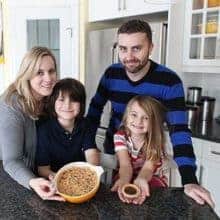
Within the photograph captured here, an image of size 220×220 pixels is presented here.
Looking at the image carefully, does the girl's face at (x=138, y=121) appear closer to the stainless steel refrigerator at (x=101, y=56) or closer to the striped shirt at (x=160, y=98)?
the striped shirt at (x=160, y=98)

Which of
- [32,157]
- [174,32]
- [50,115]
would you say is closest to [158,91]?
[50,115]

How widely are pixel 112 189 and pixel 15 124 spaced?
440 mm

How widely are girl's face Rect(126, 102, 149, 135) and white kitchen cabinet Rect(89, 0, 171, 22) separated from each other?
126 centimetres

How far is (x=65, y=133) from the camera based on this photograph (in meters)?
1.33

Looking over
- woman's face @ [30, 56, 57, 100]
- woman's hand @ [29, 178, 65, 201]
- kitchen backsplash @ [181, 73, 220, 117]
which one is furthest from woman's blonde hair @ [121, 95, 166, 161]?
kitchen backsplash @ [181, 73, 220, 117]

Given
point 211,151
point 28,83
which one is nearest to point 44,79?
point 28,83

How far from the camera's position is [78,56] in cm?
313

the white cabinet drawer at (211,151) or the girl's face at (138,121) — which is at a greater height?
the girl's face at (138,121)

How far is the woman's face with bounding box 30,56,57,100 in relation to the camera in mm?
1313

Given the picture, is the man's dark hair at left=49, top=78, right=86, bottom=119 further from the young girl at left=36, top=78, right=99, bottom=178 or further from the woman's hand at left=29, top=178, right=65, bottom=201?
the woman's hand at left=29, top=178, right=65, bottom=201

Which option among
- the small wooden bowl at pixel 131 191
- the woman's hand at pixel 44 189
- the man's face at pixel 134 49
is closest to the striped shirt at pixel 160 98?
the man's face at pixel 134 49

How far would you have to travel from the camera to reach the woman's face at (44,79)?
1.31 m

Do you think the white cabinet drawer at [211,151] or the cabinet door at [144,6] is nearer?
the white cabinet drawer at [211,151]

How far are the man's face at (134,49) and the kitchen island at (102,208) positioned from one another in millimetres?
612
